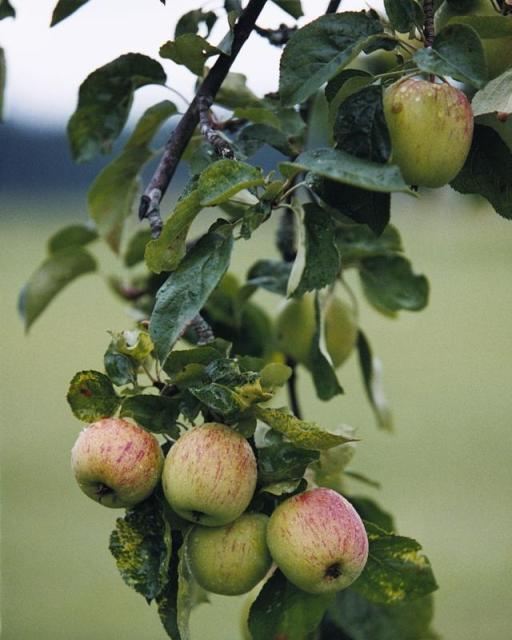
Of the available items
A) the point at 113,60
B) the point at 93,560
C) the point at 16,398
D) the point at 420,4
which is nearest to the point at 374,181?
the point at 420,4

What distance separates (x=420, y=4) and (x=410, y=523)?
2.81 meters

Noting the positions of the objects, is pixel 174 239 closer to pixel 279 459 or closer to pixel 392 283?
pixel 279 459

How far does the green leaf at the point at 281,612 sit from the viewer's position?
82 cm

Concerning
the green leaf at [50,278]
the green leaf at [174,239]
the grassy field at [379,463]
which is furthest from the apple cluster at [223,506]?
the grassy field at [379,463]

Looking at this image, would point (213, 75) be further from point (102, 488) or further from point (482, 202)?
point (482, 202)

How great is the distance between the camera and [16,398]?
5504 millimetres

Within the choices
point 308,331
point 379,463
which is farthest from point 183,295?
point 379,463

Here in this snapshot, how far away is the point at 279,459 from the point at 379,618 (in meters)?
0.44

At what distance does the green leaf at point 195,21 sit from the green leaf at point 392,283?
386 millimetres

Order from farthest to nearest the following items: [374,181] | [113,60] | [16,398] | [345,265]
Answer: [16,398], [345,265], [113,60], [374,181]

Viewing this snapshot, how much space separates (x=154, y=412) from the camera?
0.78 meters

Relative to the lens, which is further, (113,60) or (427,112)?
(113,60)

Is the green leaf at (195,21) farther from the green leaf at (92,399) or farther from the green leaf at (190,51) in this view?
the green leaf at (92,399)

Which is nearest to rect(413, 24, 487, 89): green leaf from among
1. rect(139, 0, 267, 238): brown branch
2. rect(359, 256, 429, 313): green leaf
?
rect(139, 0, 267, 238): brown branch
